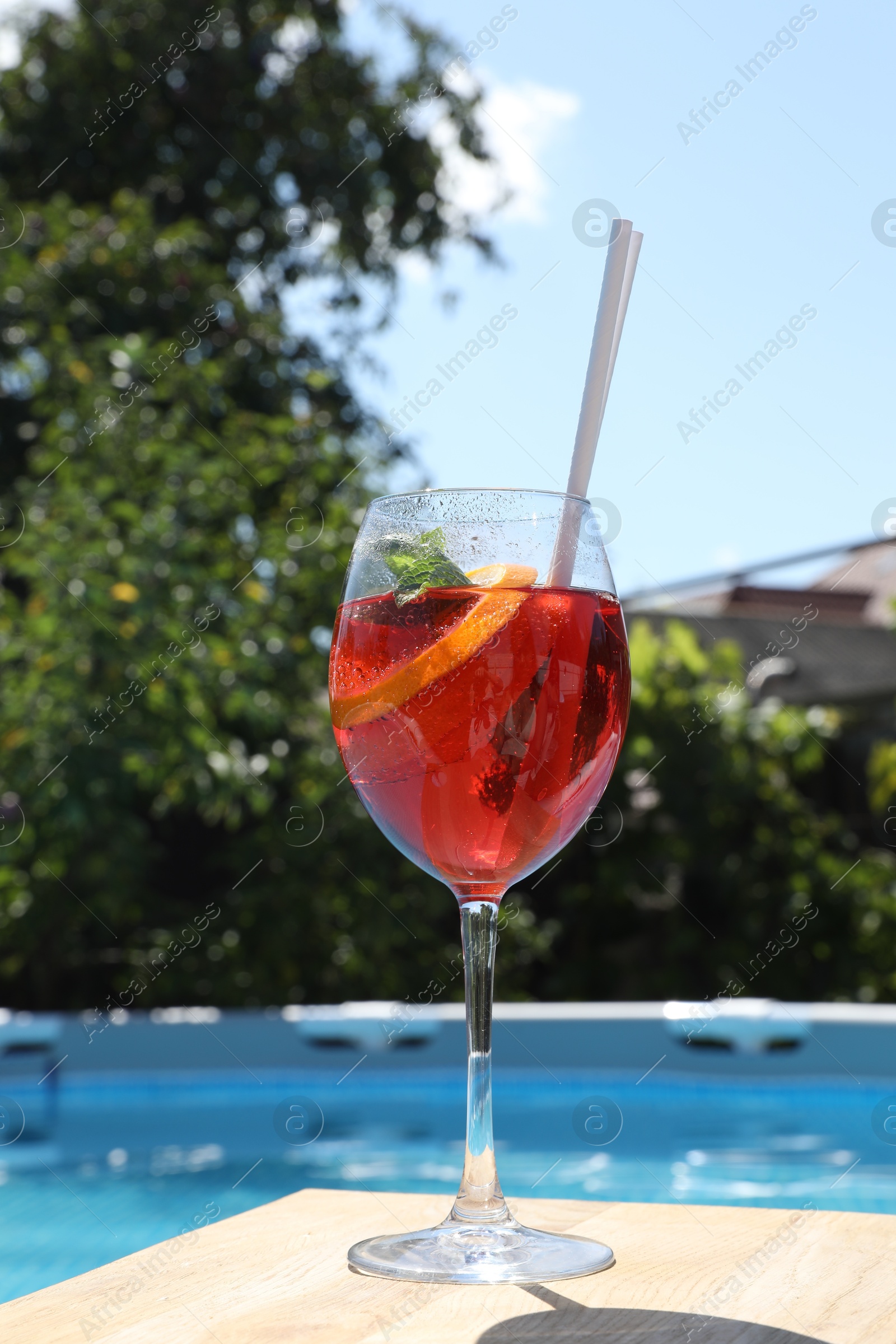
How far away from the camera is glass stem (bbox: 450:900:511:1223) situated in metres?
0.80

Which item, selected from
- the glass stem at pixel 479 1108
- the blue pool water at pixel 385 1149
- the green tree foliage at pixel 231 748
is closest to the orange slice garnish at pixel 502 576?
the glass stem at pixel 479 1108

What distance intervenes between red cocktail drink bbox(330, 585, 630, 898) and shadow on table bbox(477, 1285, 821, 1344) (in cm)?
31

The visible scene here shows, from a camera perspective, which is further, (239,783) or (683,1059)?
(239,783)

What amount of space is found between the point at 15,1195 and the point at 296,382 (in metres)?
6.71

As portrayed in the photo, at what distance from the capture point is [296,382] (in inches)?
338

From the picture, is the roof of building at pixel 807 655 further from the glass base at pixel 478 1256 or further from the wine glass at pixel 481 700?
the glass base at pixel 478 1256

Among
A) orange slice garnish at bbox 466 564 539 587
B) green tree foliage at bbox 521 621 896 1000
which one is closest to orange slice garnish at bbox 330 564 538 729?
orange slice garnish at bbox 466 564 539 587

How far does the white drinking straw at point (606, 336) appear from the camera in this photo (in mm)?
845

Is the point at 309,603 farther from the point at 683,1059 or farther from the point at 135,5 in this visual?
the point at 135,5

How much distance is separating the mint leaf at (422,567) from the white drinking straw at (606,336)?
0.37 ft

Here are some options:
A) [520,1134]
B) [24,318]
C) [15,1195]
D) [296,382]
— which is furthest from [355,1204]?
[296,382]

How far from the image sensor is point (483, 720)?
2.80 feet

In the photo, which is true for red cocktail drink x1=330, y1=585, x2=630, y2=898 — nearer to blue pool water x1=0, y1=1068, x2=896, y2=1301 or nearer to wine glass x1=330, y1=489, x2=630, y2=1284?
wine glass x1=330, y1=489, x2=630, y2=1284

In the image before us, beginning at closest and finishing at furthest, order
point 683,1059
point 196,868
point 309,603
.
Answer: point 683,1059 → point 309,603 → point 196,868
